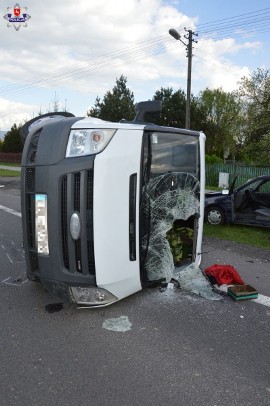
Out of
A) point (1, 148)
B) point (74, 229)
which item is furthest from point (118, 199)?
point (1, 148)

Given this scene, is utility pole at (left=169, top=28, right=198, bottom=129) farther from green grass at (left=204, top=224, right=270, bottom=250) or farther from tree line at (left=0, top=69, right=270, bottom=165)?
green grass at (left=204, top=224, right=270, bottom=250)

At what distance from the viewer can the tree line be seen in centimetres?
1933

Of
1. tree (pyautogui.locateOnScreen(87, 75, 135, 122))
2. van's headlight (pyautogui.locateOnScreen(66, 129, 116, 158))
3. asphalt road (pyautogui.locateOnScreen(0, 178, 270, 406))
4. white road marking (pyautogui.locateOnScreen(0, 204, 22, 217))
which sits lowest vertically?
asphalt road (pyautogui.locateOnScreen(0, 178, 270, 406))

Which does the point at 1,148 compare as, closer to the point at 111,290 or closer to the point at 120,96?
the point at 120,96

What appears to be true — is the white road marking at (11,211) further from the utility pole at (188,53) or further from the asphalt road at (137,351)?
the utility pole at (188,53)

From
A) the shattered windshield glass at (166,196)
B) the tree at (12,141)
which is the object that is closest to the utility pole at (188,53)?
the shattered windshield glass at (166,196)

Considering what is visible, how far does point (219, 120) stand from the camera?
54344mm

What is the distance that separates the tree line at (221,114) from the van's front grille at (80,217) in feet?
13.0

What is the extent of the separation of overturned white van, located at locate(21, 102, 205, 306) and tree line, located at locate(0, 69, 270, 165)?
11.8 feet

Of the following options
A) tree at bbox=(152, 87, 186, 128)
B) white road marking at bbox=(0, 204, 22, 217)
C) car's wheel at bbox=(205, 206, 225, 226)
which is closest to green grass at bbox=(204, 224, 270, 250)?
car's wheel at bbox=(205, 206, 225, 226)

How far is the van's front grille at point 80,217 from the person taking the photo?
3184 millimetres

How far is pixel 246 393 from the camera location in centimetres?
243

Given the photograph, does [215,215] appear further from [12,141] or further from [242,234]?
[12,141]

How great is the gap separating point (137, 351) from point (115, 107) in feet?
128
